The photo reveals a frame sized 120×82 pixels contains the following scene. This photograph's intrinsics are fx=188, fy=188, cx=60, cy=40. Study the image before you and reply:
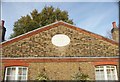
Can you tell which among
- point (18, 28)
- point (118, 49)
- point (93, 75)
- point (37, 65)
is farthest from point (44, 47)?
point (18, 28)

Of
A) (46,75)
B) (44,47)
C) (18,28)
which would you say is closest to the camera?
(46,75)

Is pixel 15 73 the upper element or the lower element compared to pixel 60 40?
lower

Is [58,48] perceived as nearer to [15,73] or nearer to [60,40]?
[60,40]

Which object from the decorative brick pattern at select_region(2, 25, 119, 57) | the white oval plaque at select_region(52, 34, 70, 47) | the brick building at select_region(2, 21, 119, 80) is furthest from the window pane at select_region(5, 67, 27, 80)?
the white oval plaque at select_region(52, 34, 70, 47)

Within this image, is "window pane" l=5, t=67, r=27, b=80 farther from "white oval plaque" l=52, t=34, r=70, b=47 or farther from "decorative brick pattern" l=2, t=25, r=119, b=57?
"white oval plaque" l=52, t=34, r=70, b=47

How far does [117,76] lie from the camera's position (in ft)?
44.5

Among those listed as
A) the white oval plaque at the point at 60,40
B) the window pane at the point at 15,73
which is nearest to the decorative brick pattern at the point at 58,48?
the white oval plaque at the point at 60,40

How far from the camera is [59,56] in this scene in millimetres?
13961

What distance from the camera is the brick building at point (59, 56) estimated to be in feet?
44.4

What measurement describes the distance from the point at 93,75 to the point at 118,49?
2.99m

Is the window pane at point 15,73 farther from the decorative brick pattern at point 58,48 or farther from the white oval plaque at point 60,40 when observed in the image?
the white oval plaque at point 60,40

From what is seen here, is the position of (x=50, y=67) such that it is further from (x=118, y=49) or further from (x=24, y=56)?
(x=118, y=49)

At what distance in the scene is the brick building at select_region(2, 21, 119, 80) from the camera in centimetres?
1355

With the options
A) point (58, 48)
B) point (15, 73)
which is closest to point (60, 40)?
point (58, 48)
